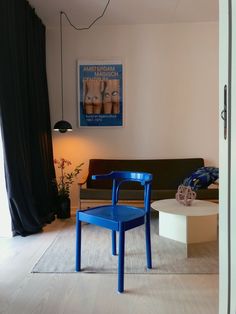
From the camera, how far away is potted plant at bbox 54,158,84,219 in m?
3.83

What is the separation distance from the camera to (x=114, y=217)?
216 centimetres

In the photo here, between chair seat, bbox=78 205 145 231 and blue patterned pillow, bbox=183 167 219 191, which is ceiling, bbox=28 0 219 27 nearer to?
blue patterned pillow, bbox=183 167 219 191

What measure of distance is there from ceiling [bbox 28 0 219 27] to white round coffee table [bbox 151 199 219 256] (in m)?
2.31

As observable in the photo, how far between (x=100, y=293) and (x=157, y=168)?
7.74 ft

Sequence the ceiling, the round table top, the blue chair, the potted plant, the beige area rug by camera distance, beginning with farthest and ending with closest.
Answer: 1. the potted plant
2. the ceiling
3. the round table top
4. the beige area rug
5. the blue chair

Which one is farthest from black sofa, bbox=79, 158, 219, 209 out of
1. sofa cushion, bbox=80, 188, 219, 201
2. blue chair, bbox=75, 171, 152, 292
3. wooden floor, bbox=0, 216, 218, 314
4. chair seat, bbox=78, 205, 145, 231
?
wooden floor, bbox=0, 216, 218, 314

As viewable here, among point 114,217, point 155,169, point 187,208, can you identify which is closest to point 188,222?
point 187,208

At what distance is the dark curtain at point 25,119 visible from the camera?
2.88 m

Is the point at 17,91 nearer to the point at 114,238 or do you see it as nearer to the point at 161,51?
the point at 114,238

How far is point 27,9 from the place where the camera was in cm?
339

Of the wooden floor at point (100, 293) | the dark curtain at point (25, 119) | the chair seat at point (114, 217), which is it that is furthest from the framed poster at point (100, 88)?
the wooden floor at point (100, 293)
